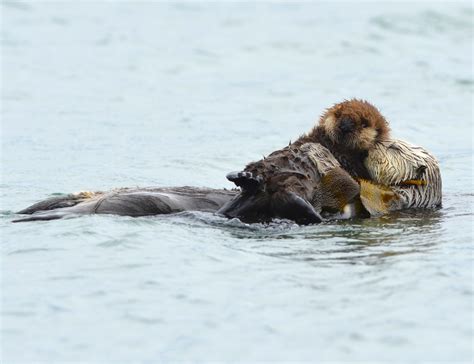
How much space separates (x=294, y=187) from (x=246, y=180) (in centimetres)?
42

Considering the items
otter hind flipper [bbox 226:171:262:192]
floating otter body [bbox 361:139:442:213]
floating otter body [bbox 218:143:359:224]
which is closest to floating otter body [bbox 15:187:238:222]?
floating otter body [bbox 218:143:359:224]

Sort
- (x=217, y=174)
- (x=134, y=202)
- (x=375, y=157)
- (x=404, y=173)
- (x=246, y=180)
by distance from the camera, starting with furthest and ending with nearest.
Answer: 1. (x=217, y=174)
2. (x=404, y=173)
3. (x=375, y=157)
4. (x=134, y=202)
5. (x=246, y=180)

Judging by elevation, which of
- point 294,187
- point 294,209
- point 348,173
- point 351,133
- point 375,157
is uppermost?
point 351,133

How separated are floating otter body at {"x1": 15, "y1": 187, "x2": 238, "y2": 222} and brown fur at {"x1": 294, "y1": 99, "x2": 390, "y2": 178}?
795mm

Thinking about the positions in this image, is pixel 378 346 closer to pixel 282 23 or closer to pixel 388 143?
pixel 388 143

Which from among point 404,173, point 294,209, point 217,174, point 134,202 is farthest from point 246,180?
point 217,174

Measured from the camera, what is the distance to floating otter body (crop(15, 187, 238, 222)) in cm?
626

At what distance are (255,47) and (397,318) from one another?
1397 centimetres

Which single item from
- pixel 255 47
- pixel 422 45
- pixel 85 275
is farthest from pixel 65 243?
pixel 422 45

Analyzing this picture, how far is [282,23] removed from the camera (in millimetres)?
20234

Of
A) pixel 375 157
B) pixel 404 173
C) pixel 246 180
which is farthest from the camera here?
pixel 404 173

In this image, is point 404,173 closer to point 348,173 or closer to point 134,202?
point 348,173

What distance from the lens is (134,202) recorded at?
6297 mm

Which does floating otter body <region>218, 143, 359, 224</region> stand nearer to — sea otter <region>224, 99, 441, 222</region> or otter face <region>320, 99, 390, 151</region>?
sea otter <region>224, 99, 441, 222</region>
